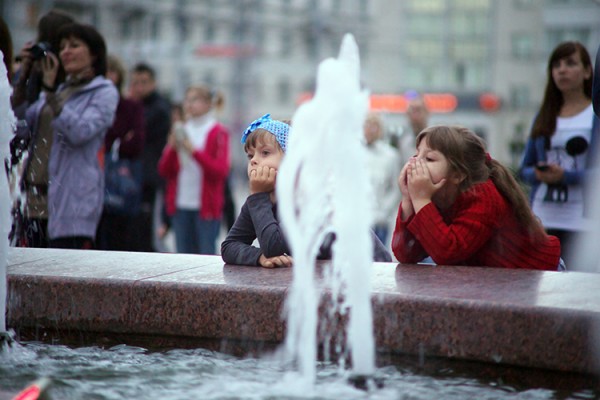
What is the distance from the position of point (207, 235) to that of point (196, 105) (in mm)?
1131

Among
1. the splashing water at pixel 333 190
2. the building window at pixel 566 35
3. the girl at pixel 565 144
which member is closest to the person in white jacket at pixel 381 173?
the girl at pixel 565 144

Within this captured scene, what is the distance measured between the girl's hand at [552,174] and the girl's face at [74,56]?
2745 mm

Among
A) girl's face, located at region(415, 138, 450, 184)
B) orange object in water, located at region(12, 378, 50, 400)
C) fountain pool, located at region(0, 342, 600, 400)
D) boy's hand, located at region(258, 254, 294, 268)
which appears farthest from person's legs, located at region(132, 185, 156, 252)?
orange object in water, located at region(12, 378, 50, 400)

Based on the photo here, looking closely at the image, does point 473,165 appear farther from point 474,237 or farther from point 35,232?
point 35,232

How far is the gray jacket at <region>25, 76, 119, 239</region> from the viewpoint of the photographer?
5512 millimetres

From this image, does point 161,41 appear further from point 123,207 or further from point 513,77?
point 123,207

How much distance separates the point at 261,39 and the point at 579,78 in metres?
53.3

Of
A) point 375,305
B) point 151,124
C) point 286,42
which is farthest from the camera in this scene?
point 286,42

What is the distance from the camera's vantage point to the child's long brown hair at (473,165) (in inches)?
164

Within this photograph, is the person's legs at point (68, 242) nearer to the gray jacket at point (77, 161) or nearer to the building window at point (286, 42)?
the gray jacket at point (77, 161)

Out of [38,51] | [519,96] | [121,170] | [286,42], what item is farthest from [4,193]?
[286,42]

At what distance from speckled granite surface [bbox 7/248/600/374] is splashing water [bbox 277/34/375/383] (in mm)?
374

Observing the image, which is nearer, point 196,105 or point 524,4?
point 196,105

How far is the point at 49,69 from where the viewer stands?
581 centimetres
